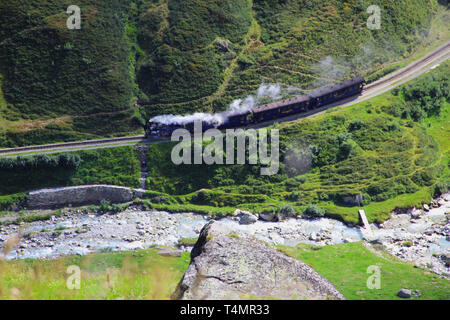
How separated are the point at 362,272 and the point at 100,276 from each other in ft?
114

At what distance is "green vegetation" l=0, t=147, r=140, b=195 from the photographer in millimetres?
74250

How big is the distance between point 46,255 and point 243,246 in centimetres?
2963

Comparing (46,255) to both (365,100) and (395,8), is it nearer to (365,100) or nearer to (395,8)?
(365,100)

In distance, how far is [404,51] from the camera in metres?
91.0

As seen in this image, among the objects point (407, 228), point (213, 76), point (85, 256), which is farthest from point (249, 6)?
point (85, 256)

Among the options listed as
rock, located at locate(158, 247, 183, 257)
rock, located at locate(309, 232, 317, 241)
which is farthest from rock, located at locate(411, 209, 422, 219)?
rock, located at locate(158, 247, 183, 257)

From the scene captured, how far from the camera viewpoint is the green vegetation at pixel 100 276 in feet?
166

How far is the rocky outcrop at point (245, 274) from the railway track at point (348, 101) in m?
28.8
